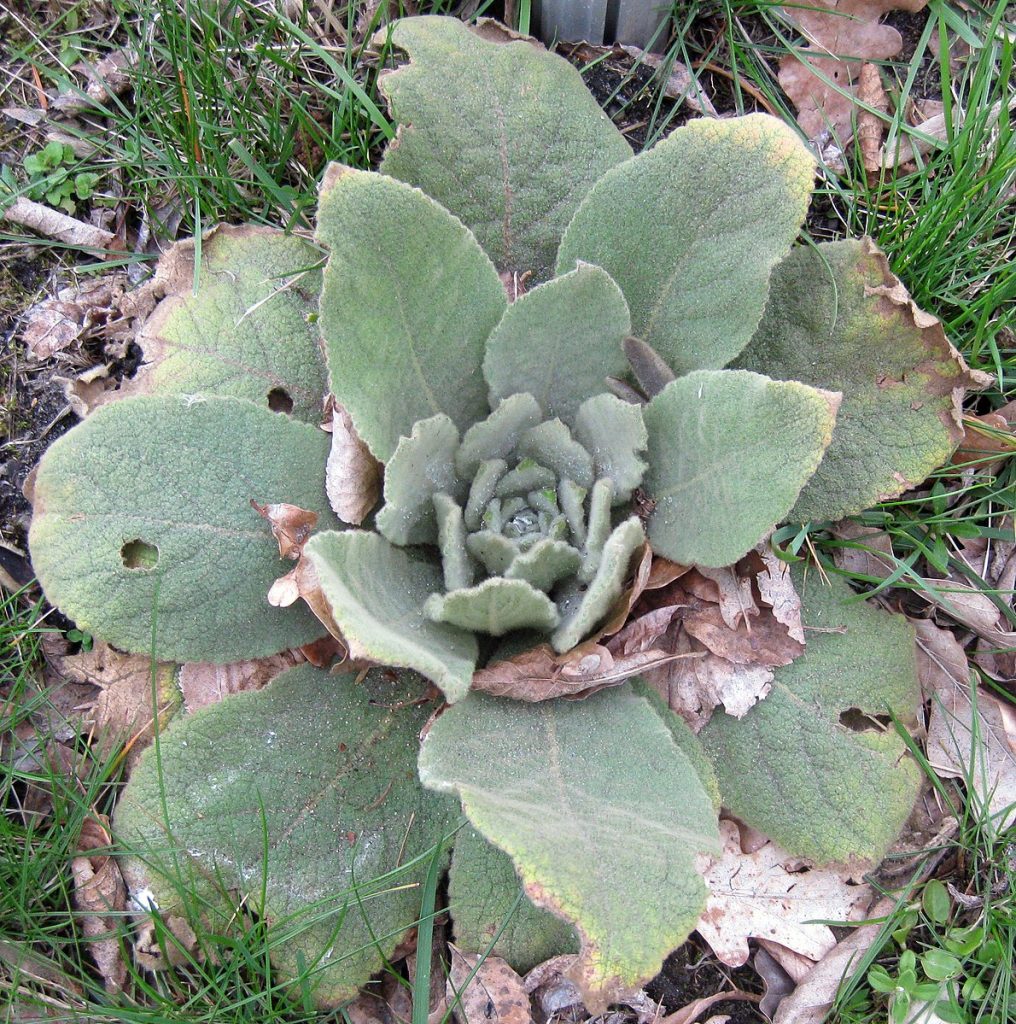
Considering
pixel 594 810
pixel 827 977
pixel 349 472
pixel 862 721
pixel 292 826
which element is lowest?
pixel 827 977

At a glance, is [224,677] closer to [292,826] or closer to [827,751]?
[292,826]

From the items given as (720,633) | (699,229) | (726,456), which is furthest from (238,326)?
(720,633)

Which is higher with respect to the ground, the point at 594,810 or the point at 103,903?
the point at 594,810

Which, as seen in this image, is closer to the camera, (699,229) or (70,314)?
(699,229)

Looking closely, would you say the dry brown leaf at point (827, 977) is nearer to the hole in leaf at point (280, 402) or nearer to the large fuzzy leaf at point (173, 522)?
the large fuzzy leaf at point (173, 522)

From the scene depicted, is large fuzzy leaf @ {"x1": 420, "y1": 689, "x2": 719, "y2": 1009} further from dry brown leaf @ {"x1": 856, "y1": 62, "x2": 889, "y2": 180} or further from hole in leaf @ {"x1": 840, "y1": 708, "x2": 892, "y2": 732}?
dry brown leaf @ {"x1": 856, "y1": 62, "x2": 889, "y2": 180}

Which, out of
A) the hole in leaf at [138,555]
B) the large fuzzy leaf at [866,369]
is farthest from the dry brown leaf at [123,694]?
the large fuzzy leaf at [866,369]

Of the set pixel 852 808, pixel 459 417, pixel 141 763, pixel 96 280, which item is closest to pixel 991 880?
pixel 852 808

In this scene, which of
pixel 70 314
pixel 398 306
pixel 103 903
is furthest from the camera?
pixel 70 314
